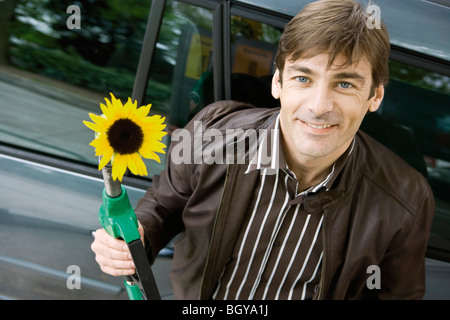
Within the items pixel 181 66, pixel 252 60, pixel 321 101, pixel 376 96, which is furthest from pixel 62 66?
pixel 376 96

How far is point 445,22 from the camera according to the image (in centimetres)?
166

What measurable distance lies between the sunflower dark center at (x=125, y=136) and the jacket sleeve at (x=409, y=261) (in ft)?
3.33

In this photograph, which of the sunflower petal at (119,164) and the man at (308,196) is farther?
the man at (308,196)

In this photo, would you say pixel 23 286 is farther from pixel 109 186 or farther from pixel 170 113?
pixel 109 186

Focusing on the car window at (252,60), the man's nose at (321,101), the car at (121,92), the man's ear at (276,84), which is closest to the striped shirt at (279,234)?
the man's ear at (276,84)

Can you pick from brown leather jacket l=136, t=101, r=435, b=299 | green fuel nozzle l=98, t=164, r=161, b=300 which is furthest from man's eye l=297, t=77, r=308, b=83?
green fuel nozzle l=98, t=164, r=161, b=300

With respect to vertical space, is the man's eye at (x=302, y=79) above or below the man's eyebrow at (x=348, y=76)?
above

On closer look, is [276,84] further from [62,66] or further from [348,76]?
[62,66]

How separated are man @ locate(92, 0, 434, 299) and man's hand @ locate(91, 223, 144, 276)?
0.17 metres

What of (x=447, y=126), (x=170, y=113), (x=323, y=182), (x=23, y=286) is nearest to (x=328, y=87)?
(x=323, y=182)

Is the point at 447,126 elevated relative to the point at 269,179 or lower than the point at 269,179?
elevated

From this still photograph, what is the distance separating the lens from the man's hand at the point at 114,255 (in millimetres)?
1372

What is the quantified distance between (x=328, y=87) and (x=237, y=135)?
374mm

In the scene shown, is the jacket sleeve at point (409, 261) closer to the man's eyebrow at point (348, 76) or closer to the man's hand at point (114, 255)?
the man's eyebrow at point (348, 76)
